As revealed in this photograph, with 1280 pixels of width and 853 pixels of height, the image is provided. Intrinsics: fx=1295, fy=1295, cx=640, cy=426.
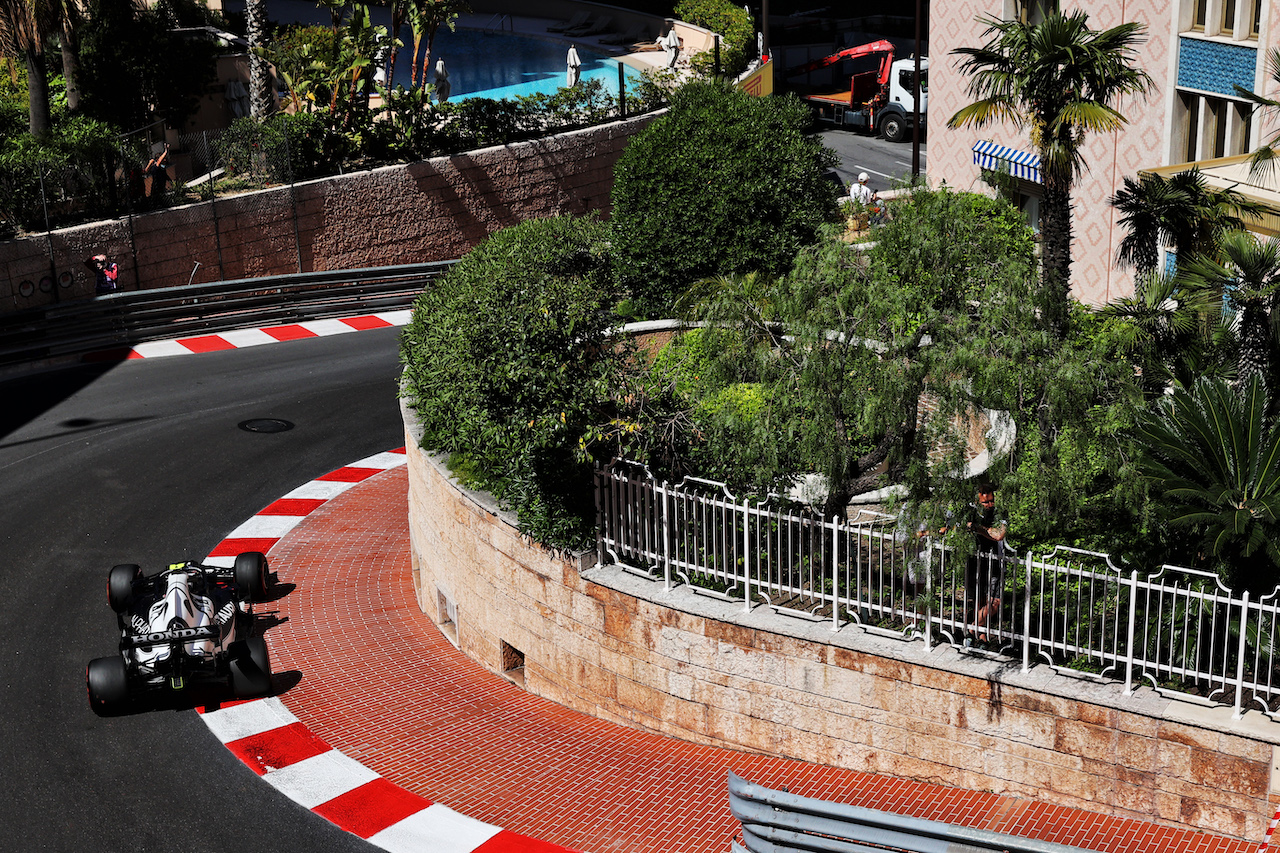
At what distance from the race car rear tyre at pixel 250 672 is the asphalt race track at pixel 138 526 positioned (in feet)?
1.82

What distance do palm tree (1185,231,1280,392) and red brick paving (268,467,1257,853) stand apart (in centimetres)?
453

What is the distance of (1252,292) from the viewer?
1168 centimetres

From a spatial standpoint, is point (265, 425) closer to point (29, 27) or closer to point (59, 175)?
point (59, 175)

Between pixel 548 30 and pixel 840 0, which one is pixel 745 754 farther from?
pixel 840 0

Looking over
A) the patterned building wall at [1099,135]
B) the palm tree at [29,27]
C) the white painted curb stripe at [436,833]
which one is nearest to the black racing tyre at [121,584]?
the white painted curb stripe at [436,833]

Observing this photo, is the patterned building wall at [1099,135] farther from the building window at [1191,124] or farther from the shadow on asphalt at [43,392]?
the shadow on asphalt at [43,392]

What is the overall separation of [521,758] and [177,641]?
12.0 ft

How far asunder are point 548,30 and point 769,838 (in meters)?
53.8

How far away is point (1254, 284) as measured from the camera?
11.9 m

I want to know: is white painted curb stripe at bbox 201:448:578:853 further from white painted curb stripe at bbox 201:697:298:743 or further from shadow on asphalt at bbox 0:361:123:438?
shadow on asphalt at bbox 0:361:123:438

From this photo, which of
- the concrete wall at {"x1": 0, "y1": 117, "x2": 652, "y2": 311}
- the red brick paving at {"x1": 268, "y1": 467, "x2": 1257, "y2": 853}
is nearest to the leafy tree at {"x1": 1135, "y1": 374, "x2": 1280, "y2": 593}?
the red brick paving at {"x1": 268, "y1": 467, "x2": 1257, "y2": 853}

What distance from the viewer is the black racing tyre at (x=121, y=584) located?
14.0 metres

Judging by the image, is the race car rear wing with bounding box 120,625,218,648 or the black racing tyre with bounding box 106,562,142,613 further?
the black racing tyre with bounding box 106,562,142,613

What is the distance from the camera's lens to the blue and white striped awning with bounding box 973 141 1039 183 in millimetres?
27953
